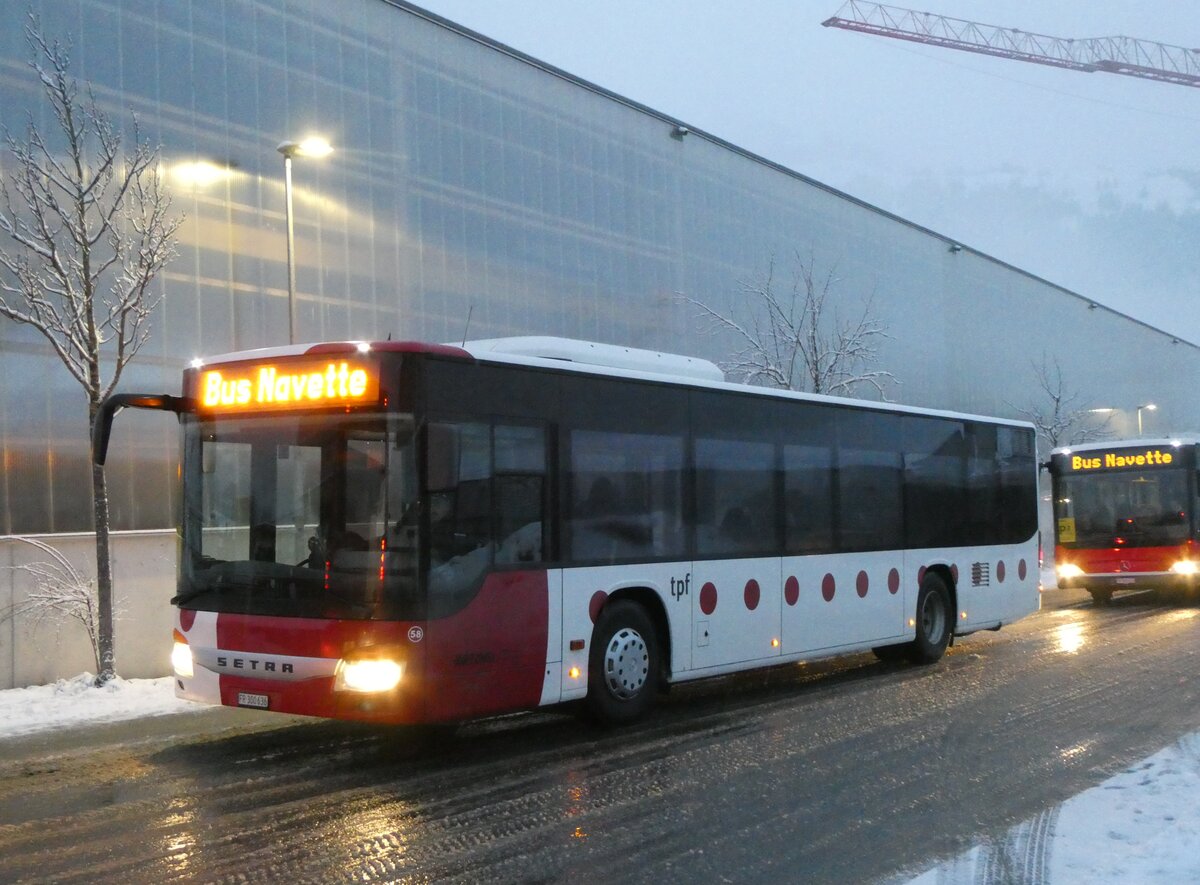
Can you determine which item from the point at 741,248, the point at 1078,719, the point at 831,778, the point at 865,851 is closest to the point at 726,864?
the point at 865,851

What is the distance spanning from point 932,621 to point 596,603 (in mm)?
6395

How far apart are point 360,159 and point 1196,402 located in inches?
2450

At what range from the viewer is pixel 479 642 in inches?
350

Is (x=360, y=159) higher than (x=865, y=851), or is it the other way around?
(x=360, y=159)

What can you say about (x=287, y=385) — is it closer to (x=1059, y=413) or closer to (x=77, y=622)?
(x=77, y=622)

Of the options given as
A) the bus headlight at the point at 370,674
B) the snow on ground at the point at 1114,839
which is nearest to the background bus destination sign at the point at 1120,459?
the snow on ground at the point at 1114,839

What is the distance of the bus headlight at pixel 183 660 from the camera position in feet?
30.7

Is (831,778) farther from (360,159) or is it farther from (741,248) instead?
(741,248)

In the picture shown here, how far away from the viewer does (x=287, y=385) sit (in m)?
9.06

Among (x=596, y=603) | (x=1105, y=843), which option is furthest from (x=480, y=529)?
(x=1105, y=843)

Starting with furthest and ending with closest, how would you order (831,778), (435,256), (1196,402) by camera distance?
(1196,402) < (435,256) < (831,778)

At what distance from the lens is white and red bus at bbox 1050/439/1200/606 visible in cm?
2348

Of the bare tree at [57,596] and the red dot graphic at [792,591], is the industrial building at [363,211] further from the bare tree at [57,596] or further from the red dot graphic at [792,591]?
the red dot graphic at [792,591]

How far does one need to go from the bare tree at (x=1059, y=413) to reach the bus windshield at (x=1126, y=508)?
68.7ft
